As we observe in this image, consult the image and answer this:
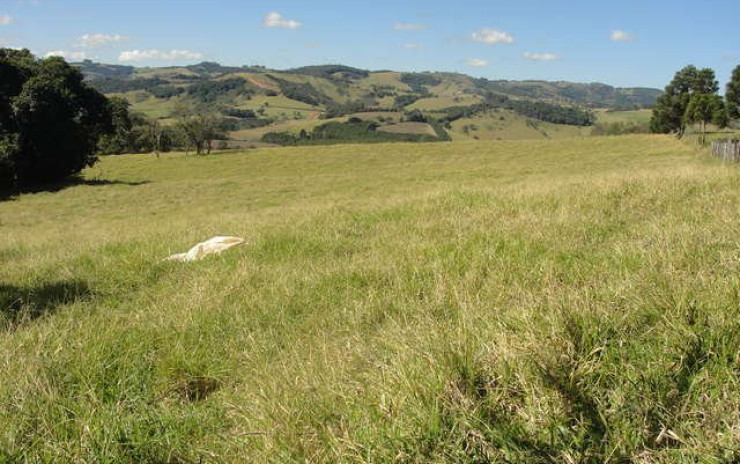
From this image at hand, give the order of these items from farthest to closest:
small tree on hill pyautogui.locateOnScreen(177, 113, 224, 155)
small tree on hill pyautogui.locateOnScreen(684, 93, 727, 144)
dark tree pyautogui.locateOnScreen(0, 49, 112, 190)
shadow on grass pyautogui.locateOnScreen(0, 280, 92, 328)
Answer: small tree on hill pyautogui.locateOnScreen(177, 113, 224, 155), small tree on hill pyautogui.locateOnScreen(684, 93, 727, 144), dark tree pyautogui.locateOnScreen(0, 49, 112, 190), shadow on grass pyautogui.locateOnScreen(0, 280, 92, 328)

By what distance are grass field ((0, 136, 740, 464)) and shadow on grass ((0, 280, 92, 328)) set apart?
0.04 metres

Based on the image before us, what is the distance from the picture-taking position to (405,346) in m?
2.85

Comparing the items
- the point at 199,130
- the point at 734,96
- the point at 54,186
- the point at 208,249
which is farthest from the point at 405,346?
the point at 199,130

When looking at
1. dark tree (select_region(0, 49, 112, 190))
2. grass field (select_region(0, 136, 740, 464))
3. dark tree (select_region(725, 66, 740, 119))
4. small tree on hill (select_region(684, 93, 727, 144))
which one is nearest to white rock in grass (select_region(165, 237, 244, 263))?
grass field (select_region(0, 136, 740, 464))

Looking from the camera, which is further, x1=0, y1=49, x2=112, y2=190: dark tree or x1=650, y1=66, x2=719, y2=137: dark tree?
x1=650, y1=66, x2=719, y2=137: dark tree

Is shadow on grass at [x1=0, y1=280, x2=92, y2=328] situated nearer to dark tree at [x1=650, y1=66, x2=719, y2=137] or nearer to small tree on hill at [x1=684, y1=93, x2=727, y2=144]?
small tree on hill at [x1=684, y1=93, x2=727, y2=144]

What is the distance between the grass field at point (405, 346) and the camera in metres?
2.17

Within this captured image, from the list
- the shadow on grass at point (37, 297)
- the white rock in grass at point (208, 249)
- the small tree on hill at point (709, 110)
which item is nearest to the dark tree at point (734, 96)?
the small tree on hill at point (709, 110)

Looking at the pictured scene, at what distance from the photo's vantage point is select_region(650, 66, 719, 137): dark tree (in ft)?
225

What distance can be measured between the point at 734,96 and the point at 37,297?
77.0 metres

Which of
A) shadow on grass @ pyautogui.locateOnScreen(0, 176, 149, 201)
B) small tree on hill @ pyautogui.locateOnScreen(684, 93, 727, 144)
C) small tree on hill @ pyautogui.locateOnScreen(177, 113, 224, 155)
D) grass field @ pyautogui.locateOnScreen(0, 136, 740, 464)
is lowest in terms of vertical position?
shadow on grass @ pyautogui.locateOnScreen(0, 176, 149, 201)

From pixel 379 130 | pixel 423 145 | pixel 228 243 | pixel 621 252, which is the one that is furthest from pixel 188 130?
pixel 379 130

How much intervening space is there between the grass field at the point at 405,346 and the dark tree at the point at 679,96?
239ft

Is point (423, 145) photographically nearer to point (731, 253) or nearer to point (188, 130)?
point (188, 130)
